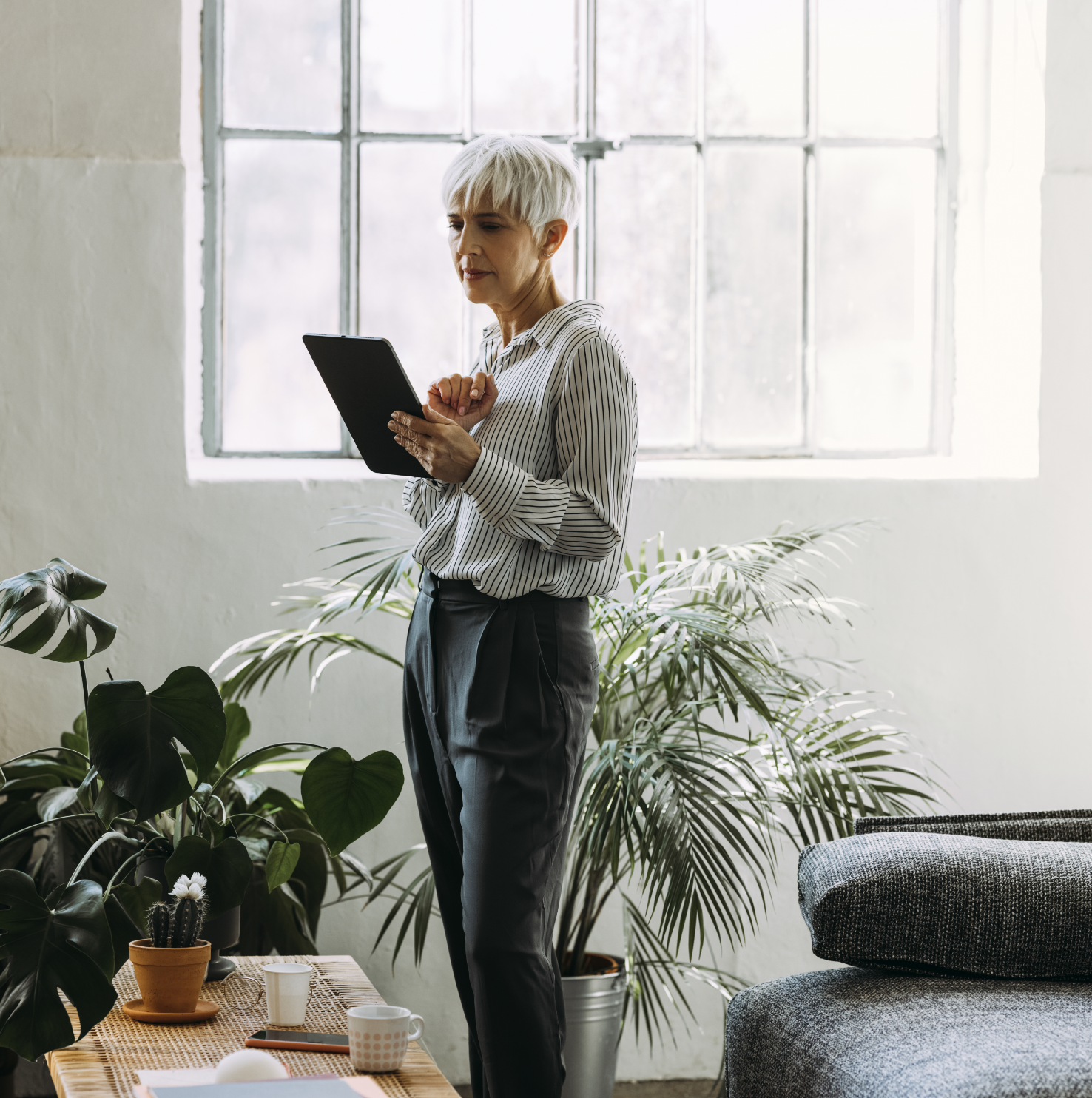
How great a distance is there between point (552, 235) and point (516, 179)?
100 mm

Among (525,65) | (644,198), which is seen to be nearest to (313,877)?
(644,198)

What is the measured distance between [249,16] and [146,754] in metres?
2.03

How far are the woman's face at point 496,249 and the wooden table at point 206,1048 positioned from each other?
3.13 feet

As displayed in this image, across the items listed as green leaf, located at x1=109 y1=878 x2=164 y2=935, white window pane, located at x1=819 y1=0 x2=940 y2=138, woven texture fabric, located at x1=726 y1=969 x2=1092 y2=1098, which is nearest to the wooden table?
green leaf, located at x1=109 y1=878 x2=164 y2=935

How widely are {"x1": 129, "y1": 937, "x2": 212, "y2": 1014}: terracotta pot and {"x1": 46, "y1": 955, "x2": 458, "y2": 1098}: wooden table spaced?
0.03 meters

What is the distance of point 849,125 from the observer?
122 inches

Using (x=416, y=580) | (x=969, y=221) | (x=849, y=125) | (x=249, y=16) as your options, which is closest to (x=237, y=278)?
(x=249, y=16)

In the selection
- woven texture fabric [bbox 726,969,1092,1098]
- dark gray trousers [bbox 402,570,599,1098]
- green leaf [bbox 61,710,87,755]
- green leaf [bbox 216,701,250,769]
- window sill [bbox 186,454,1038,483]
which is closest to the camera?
woven texture fabric [bbox 726,969,1092,1098]

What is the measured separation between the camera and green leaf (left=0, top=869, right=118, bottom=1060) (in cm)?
133

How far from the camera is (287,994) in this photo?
4.93 ft

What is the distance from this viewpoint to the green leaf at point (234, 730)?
2211mm

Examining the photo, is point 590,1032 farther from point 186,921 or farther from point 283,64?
point 283,64

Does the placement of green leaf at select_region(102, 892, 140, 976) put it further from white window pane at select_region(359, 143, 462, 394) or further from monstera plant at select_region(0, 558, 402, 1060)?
white window pane at select_region(359, 143, 462, 394)

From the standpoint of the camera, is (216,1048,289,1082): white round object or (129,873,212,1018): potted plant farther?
(129,873,212,1018): potted plant
